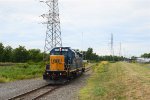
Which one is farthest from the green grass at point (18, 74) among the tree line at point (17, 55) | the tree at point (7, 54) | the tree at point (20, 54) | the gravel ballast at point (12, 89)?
the tree at point (20, 54)

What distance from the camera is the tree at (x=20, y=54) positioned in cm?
10761

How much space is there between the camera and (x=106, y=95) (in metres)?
20.0

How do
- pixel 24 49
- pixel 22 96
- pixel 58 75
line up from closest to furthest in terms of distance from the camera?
pixel 22 96 → pixel 58 75 → pixel 24 49

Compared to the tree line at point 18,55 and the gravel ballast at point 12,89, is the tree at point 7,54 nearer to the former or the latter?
the tree line at point 18,55

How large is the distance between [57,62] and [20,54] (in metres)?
78.8

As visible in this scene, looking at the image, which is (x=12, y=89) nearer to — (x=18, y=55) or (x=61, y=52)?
(x=61, y=52)

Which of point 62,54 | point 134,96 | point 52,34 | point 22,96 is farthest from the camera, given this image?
point 52,34

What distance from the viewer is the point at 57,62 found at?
31922 millimetres

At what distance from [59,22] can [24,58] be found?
60.0 metres

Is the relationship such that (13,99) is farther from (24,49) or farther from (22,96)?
(24,49)

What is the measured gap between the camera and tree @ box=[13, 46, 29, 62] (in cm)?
10761

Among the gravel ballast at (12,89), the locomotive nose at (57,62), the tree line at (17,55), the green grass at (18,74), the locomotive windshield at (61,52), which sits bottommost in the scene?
the gravel ballast at (12,89)

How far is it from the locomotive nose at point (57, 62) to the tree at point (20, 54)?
248 feet

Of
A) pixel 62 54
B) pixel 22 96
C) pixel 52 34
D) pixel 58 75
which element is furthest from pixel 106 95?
pixel 52 34
